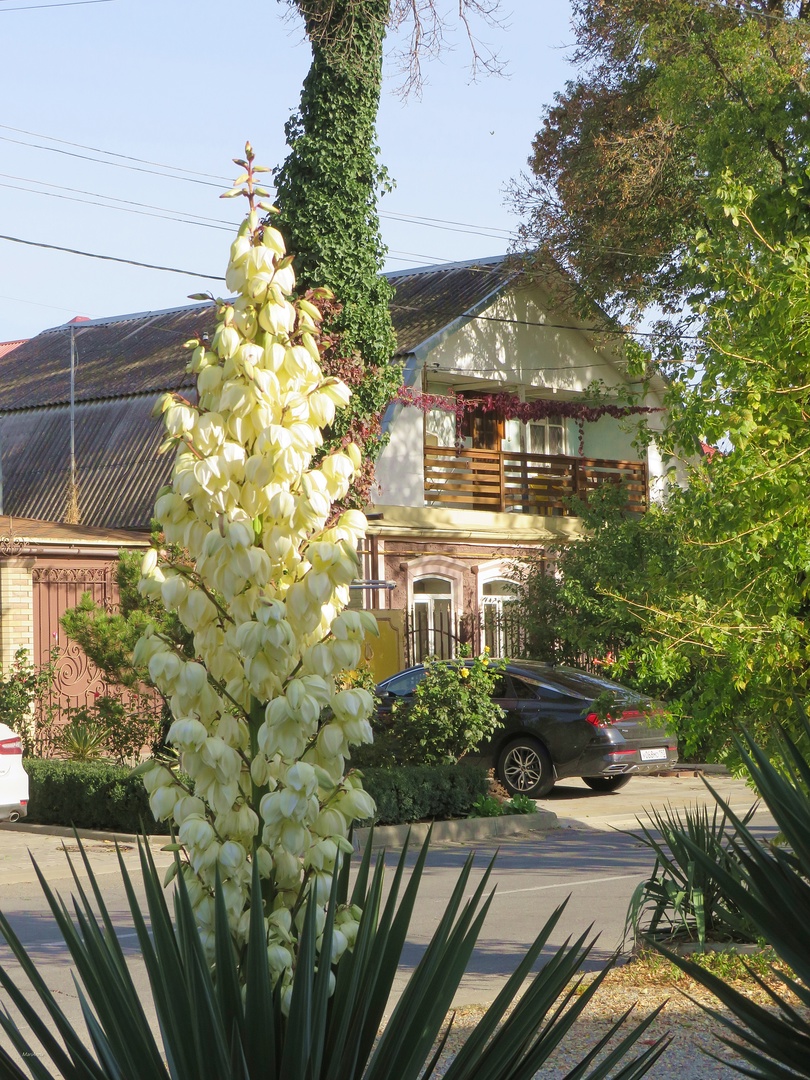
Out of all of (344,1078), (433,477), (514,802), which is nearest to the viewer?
(344,1078)

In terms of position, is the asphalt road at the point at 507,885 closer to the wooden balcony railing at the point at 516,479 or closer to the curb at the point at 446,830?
the curb at the point at 446,830

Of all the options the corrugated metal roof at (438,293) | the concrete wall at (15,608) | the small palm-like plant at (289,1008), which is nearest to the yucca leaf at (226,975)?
the small palm-like plant at (289,1008)

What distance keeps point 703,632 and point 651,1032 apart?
197 cm

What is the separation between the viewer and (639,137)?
83.1ft

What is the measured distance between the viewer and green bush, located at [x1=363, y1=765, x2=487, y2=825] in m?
14.4

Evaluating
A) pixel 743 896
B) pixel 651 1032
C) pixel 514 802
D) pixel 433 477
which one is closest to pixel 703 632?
pixel 651 1032

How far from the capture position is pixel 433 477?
27141 mm

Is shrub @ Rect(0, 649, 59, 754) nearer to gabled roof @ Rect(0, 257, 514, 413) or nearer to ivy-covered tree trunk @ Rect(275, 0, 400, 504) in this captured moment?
ivy-covered tree trunk @ Rect(275, 0, 400, 504)

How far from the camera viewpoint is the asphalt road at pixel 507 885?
860 centimetres

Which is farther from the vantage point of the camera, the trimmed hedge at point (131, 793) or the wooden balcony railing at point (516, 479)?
the wooden balcony railing at point (516, 479)

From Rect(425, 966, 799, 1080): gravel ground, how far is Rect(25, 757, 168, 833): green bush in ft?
25.1

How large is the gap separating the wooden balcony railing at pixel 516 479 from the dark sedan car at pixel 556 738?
382 inches

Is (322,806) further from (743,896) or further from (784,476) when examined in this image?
(784,476)

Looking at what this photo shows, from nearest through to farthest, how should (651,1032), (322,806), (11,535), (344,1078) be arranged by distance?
(344,1078) < (322,806) < (651,1032) < (11,535)
